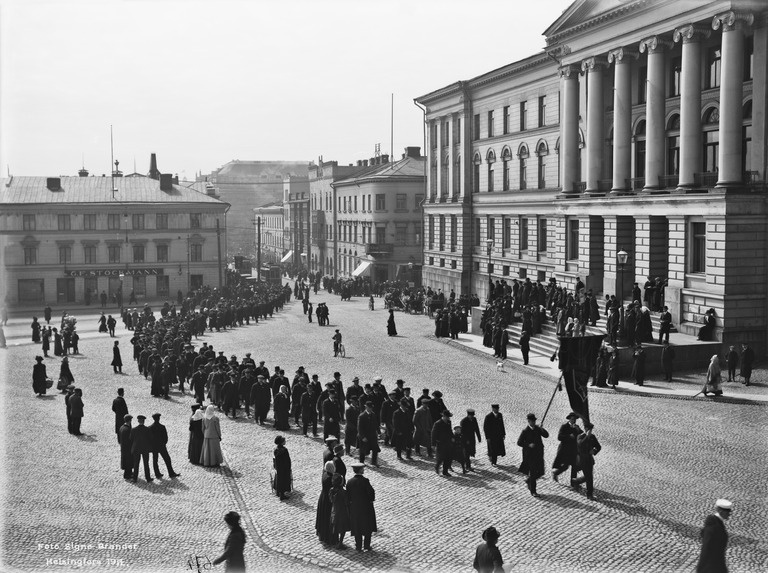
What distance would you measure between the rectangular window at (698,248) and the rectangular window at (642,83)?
839cm

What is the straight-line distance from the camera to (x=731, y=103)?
30938 mm

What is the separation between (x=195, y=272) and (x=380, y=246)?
16332mm

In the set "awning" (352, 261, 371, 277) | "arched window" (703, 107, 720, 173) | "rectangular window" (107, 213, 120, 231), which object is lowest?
"awning" (352, 261, 371, 277)

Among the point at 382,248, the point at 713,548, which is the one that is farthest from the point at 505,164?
the point at 713,548

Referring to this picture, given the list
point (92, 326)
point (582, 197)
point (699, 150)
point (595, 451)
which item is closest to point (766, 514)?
point (595, 451)

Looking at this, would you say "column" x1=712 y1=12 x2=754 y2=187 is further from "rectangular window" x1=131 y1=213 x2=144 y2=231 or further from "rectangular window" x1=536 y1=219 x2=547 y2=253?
"rectangular window" x1=131 y1=213 x2=144 y2=231

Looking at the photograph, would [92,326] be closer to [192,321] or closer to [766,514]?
[192,321]

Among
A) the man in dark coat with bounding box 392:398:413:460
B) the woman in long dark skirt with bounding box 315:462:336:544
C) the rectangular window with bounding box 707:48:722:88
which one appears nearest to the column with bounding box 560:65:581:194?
the rectangular window with bounding box 707:48:722:88

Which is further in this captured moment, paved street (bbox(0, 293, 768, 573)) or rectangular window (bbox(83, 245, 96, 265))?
rectangular window (bbox(83, 245, 96, 265))

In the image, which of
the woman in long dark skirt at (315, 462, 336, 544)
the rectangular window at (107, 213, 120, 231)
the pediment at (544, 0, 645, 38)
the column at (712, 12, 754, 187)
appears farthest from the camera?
the rectangular window at (107, 213, 120, 231)

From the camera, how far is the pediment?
37.4m

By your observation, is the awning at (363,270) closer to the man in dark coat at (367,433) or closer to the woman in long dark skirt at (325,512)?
the man in dark coat at (367,433)

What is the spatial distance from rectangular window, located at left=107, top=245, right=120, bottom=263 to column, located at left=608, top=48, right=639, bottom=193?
41599mm

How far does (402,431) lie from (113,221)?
52.7 metres
